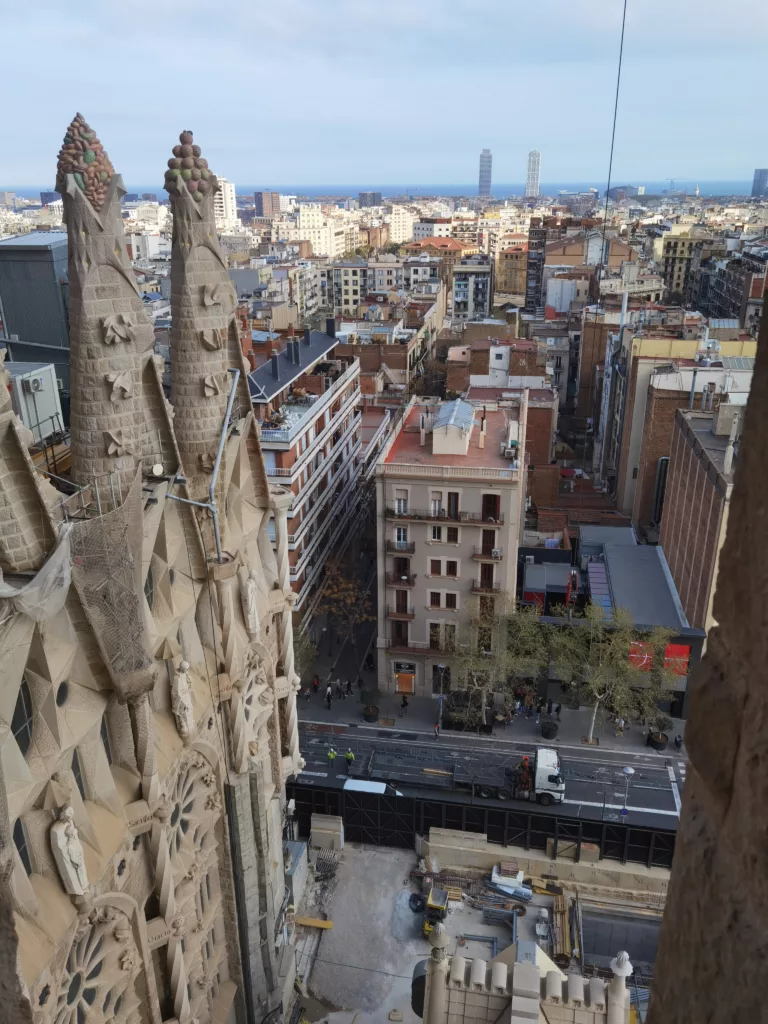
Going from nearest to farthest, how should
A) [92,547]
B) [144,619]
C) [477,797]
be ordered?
[92,547]
[144,619]
[477,797]

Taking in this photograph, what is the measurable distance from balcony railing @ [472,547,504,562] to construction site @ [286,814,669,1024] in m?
11.4

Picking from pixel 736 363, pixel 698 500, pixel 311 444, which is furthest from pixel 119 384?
pixel 736 363

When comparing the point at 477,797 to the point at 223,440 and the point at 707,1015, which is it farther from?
the point at 707,1015

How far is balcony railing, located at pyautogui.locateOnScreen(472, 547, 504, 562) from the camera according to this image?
33.7 metres

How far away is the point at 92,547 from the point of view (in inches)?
419

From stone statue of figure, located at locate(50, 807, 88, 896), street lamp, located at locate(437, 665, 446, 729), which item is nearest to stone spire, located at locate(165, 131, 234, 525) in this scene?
stone statue of figure, located at locate(50, 807, 88, 896)

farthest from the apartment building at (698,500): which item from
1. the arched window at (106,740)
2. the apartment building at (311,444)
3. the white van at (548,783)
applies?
the arched window at (106,740)

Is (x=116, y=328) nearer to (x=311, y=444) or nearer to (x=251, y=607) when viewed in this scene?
(x=251, y=607)

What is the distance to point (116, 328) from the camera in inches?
476

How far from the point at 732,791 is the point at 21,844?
9965mm

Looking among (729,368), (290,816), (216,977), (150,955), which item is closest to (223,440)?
(150,955)

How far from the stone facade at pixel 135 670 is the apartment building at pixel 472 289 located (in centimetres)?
11681

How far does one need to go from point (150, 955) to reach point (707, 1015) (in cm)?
1261

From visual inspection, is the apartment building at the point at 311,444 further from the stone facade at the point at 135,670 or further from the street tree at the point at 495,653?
the stone facade at the point at 135,670
